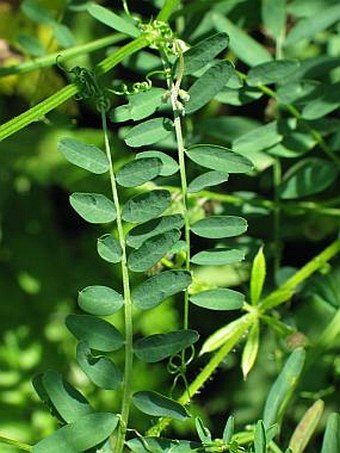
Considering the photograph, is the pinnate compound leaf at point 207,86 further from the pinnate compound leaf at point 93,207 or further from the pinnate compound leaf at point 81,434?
the pinnate compound leaf at point 81,434

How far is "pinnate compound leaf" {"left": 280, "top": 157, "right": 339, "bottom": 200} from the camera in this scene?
1.54 m

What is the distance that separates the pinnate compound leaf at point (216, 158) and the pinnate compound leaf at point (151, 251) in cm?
10

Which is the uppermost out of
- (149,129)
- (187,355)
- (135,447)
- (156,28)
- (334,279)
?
(156,28)

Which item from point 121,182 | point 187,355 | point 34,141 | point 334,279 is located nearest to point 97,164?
point 121,182

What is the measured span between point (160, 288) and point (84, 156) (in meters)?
0.16

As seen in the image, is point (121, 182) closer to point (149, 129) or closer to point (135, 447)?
point (149, 129)

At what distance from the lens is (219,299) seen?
1187mm

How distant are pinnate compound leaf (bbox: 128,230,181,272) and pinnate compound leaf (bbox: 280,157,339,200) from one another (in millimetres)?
479

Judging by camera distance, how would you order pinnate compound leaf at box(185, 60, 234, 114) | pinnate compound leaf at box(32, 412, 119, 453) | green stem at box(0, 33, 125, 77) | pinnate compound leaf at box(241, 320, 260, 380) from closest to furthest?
pinnate compound leaf at box(32, 412, 119, 453), pinnate compound leaf at box(185, 60, 234, 114), pinnate compound leaf at box(241, 320, 260, 380), green stem at box(0, 33, 125, 77)

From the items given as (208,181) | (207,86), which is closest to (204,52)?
(207,86)

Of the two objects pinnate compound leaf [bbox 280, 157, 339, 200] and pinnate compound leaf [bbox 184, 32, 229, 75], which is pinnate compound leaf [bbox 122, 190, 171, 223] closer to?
pinnate compound leaf [bbox 184, 32, 229, 75]

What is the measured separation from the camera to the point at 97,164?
1.14 m

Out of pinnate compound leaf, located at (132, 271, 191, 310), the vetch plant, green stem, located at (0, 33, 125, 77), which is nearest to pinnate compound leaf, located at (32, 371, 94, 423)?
the vetch plant

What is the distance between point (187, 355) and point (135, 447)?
0.45m
